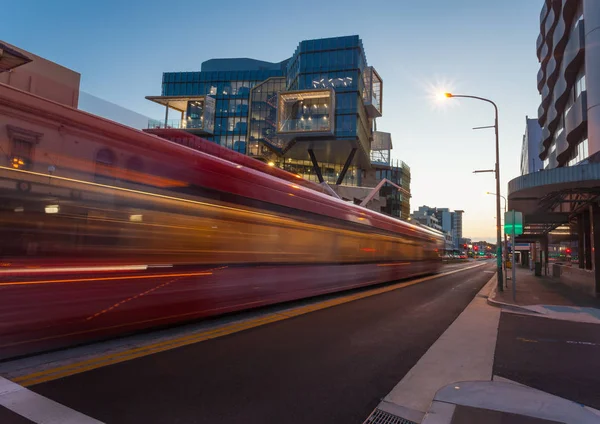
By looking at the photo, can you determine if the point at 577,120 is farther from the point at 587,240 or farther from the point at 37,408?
the point at 37,408

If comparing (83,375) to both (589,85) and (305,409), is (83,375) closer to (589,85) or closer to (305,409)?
(305,409)

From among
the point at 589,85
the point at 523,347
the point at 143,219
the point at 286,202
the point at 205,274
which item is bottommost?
the point at 523,347

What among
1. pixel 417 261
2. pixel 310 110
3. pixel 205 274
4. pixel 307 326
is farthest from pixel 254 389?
pixel 310 110

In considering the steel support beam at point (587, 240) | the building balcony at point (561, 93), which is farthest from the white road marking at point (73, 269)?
the building balcony at point (561, 93)

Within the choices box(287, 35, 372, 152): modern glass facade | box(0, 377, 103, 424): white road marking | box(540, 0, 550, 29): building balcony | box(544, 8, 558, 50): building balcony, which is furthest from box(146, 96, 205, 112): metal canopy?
box(0, 377, 103, 424): white road marking

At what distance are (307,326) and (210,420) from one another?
4.28 metres

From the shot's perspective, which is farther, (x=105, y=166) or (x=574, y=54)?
(x=574, y=54)

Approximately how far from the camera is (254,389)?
4.22 m

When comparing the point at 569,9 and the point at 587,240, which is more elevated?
the point at 569,9

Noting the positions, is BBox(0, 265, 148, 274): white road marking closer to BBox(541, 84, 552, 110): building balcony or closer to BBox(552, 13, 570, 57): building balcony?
BBox(552, 13, 570, 57): building balcony

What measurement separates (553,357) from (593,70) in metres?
24.9

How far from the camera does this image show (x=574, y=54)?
87.0 ft

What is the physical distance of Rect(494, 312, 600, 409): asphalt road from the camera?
186 inches

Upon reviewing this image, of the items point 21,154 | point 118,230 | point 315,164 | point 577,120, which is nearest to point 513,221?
point 118,230
